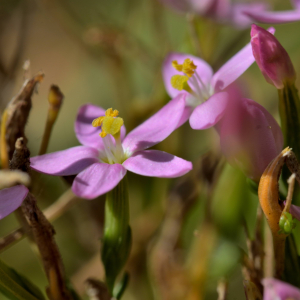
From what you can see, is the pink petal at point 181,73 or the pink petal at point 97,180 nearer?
the pink petal at point 97,180

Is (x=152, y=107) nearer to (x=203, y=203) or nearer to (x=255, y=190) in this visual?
(x=203, y=203)

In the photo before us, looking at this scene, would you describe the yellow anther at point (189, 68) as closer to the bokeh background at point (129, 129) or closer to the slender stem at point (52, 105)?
the bokeh background at point (129, 129)

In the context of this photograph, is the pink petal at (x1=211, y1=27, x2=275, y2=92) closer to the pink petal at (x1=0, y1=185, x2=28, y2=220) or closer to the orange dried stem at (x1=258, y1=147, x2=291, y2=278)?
the orange dried stem at (x1=258, y1=147, x2=291, y2=278)

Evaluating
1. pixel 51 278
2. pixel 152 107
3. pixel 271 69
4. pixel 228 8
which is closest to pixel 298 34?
pixel 228 8

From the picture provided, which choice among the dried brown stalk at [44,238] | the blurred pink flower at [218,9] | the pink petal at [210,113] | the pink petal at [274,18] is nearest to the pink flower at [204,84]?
the pink petal at [210,113]

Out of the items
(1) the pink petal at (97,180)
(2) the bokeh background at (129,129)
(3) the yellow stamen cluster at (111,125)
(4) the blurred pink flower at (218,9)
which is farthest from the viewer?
(4) the blurred pink flower at (218,9)

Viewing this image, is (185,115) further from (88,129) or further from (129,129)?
(129,129)

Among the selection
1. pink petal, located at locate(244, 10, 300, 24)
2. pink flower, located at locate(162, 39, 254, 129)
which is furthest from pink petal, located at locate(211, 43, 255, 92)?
pink petal, located at locate(244, 10, 300, 24)
